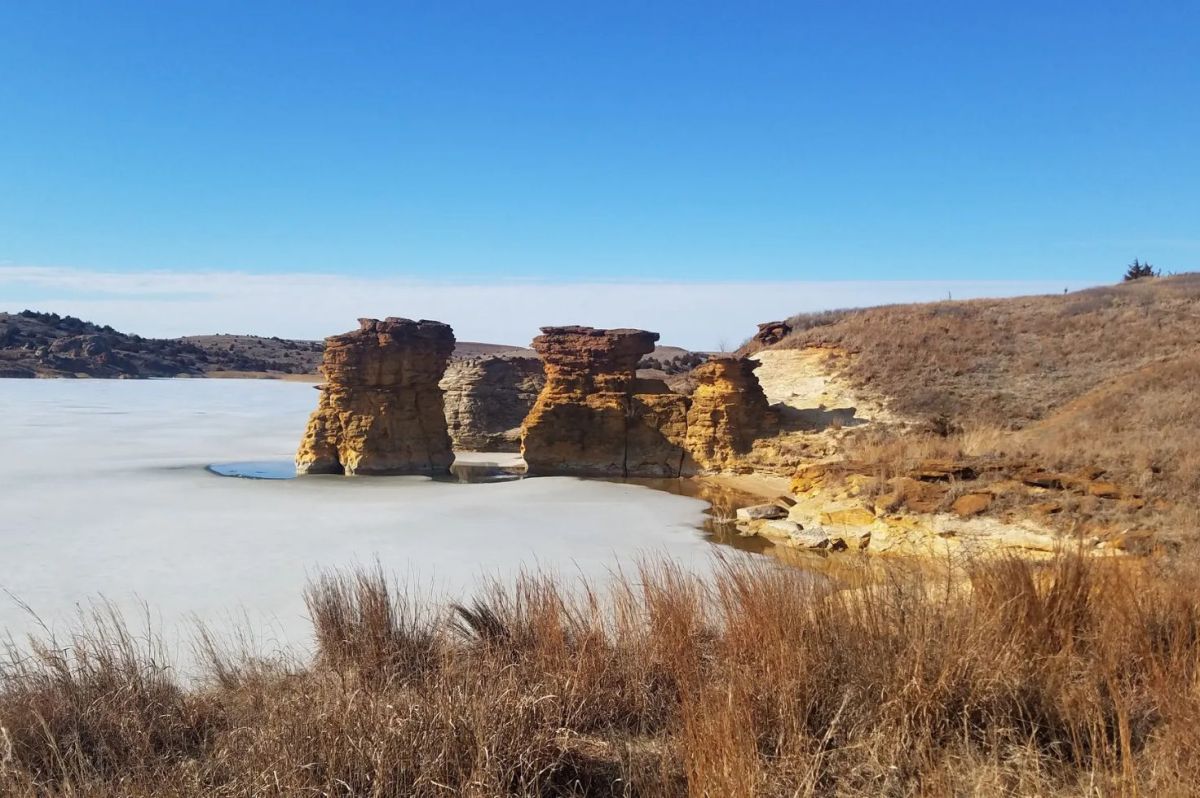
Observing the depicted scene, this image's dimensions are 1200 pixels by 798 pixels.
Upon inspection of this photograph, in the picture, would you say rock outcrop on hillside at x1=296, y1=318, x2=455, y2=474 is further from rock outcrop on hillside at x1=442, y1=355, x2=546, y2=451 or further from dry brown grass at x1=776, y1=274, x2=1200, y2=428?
dry brown grass at x1=776, y1=274, x2=1200, y2=428

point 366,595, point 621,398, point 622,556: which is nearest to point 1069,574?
point 366,595

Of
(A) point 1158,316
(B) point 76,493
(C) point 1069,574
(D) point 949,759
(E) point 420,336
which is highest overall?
(A) point 1158,316

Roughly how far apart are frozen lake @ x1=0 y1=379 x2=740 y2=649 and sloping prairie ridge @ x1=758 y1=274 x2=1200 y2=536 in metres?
6.02

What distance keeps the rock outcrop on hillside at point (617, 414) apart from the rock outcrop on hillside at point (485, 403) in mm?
5256

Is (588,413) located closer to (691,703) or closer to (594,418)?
(594,418)

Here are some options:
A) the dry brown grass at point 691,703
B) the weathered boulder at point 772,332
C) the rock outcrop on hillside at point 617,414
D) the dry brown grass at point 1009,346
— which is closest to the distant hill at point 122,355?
the weathered boulder at point 772,332

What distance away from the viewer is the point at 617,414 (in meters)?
22.9

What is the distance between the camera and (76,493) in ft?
54.4

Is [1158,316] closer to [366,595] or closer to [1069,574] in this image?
[1069,574]

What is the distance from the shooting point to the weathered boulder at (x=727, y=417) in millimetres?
21531

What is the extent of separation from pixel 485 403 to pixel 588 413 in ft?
22.0

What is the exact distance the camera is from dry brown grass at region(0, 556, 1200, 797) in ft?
10.8

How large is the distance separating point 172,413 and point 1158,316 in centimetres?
4197

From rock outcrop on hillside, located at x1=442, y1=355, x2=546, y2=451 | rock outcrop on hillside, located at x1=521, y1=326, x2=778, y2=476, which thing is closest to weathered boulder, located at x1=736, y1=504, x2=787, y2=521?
rock outcrop on hillside, located at x1=521, y1=326, x2=778, y2=476
